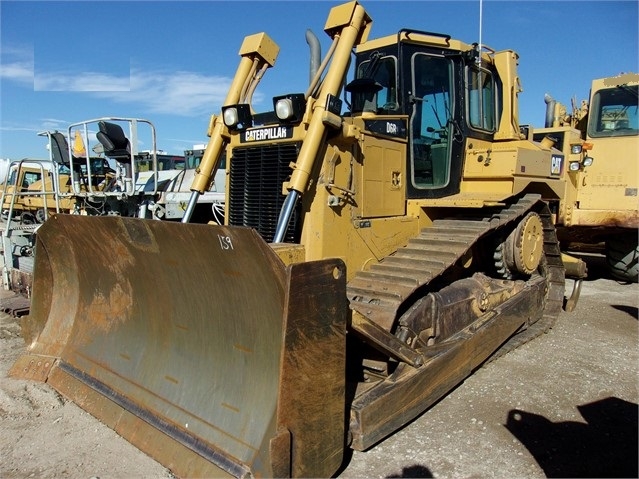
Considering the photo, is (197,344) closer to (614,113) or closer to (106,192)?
(106,192)

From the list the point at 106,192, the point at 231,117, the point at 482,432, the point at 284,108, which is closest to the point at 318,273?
the point at 284,108

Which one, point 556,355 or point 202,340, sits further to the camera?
point 556,355

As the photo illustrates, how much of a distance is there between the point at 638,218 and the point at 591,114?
88.4 inches

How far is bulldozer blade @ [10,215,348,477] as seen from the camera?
2672mm

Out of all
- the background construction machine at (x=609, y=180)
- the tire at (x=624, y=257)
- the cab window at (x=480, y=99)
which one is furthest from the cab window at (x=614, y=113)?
the cab window at (x=480, y=99)

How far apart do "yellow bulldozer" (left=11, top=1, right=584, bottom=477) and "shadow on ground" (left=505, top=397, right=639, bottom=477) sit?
647mm

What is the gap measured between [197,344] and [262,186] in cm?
146

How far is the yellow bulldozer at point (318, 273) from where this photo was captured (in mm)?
2809

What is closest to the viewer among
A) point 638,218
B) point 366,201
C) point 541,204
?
point 366,201

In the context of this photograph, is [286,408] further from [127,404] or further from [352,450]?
[127,404]

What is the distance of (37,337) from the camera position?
448 centimetres

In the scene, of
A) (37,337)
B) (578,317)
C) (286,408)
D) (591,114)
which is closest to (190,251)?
(286,408)

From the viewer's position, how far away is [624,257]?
8.57 meters

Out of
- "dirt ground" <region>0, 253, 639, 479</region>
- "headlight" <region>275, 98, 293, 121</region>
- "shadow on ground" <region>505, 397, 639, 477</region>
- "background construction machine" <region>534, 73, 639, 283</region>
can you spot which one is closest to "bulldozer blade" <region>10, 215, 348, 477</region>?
"dirt ground" <region>0, 253, 639, 479</region>
